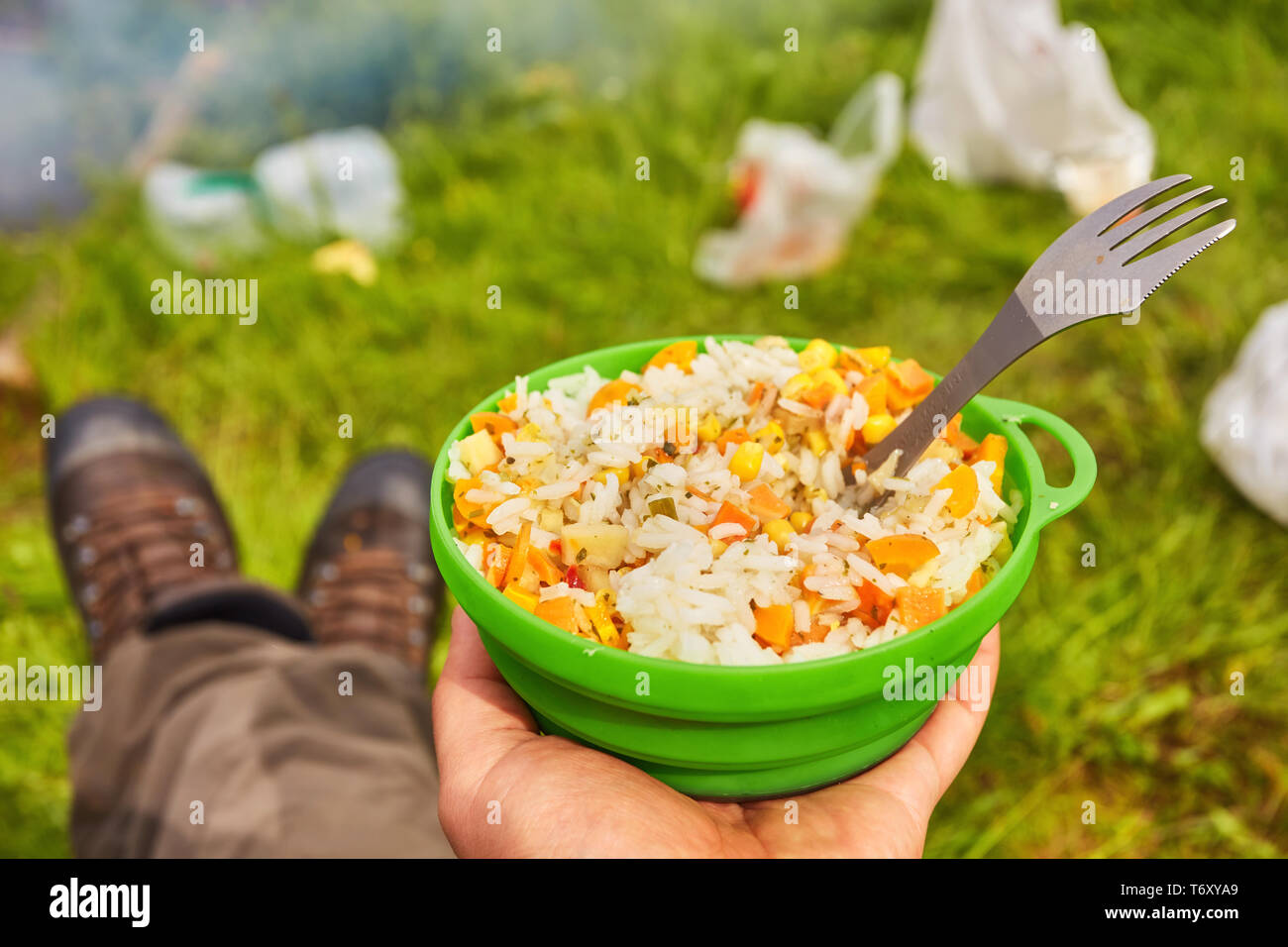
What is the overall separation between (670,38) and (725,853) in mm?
4381

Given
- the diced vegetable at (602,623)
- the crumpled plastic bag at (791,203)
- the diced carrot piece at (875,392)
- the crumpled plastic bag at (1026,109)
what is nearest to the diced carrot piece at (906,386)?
the diced carrot piece at (875,392)

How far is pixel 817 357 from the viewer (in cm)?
178

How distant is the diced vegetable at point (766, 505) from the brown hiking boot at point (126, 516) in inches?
79.2

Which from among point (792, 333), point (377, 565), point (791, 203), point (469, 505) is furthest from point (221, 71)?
point (469, 505)

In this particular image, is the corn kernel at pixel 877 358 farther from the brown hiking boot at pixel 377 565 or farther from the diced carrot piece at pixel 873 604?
the brown hiking boot at pixel 377 565

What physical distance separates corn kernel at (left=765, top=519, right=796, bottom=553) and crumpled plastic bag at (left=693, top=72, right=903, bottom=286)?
2662 millimetres

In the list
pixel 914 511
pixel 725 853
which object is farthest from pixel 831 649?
pixel 725 853

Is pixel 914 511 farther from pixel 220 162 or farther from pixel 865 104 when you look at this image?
pixel 220 162

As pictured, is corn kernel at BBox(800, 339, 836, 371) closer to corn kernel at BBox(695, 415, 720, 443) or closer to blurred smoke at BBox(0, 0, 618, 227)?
corn kernel at BBox(695, 415, 720, 443)

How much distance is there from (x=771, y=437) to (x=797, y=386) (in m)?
0.12

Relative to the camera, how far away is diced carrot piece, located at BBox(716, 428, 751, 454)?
5.39ft

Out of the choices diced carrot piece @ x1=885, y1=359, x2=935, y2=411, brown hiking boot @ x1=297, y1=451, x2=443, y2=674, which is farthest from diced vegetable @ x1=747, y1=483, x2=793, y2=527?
brown hiking boot @ x1=297, y1=451, x2=443, y2=674

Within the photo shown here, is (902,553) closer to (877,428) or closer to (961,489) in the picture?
(961,489)

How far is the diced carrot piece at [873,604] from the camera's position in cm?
146
